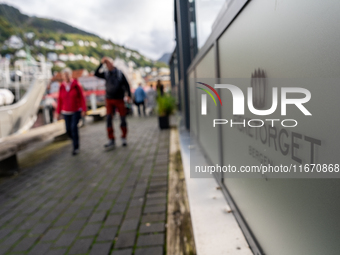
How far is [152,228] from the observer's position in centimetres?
241

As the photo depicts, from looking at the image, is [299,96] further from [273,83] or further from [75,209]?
[75,209]

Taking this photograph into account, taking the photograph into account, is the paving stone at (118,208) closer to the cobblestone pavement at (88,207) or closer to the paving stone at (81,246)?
the cobblestone pavement at (88,207)

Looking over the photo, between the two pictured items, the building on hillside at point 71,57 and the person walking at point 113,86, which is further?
the building on hillside at point 71,57

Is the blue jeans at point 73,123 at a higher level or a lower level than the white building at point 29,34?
lower

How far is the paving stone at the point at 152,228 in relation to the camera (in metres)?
2.37

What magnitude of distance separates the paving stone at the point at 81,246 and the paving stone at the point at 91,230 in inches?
3.7

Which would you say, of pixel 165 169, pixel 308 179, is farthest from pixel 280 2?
pixel 165 169

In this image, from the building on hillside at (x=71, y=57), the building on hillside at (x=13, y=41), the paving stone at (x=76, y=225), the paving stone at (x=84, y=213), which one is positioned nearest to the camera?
the paving stone at (x=76, y=225)

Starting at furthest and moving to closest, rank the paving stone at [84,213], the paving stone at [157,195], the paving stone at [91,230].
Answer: the paving stone at [157,195], the paving stone at [84,213], the paving stone at [91,230]

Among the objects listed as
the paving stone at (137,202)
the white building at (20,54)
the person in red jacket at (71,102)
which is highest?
the white building at (20,54)

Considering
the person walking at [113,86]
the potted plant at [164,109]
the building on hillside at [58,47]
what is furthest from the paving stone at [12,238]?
the building on hillside at [58,47]

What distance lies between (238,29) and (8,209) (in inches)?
126

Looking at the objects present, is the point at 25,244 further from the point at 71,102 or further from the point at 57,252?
the point at 71,102

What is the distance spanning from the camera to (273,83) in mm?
1238
